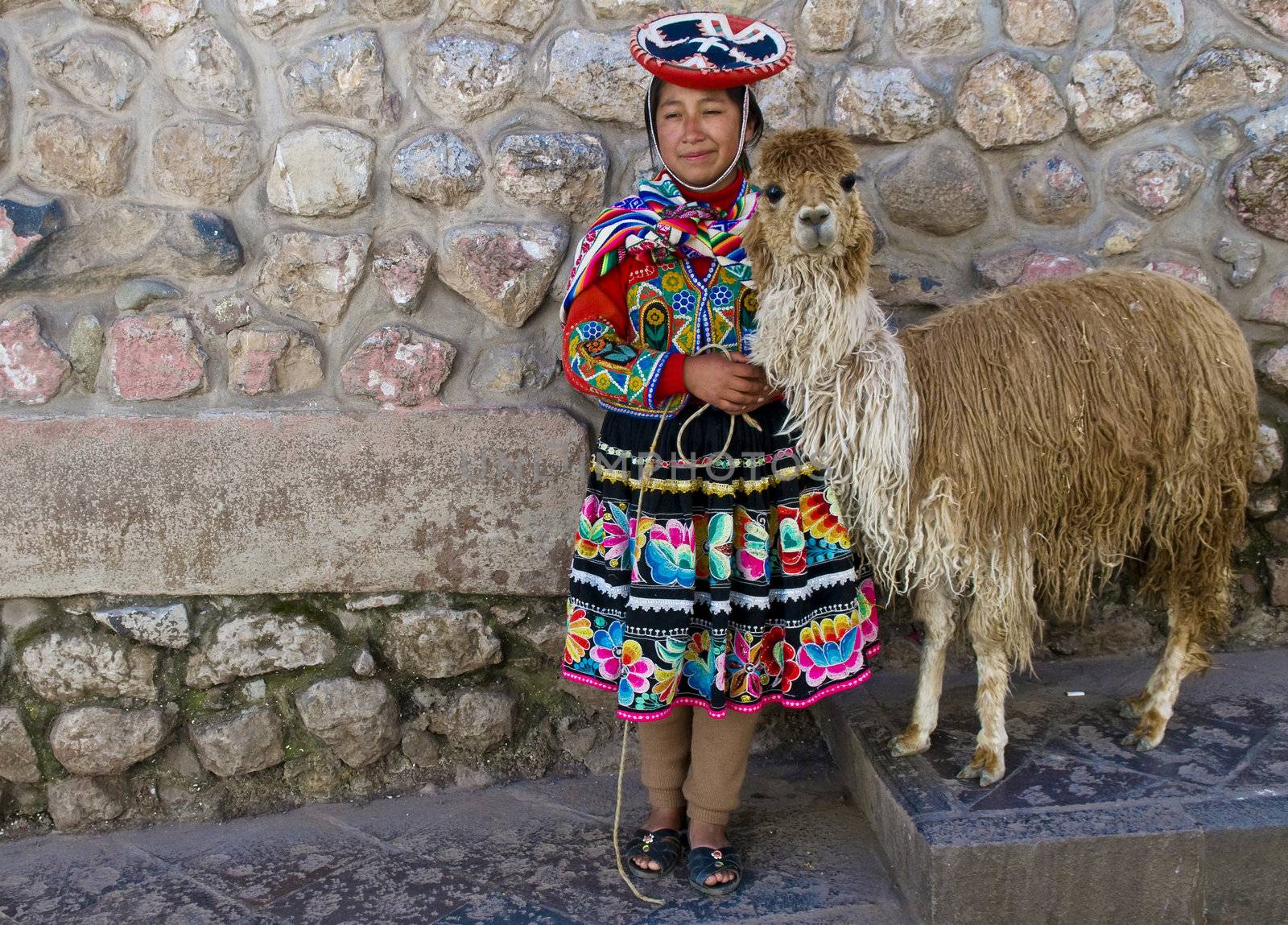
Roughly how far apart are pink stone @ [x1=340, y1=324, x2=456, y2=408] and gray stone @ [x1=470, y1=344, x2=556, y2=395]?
80 millimetres

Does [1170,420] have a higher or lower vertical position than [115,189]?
lower

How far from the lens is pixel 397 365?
242 centimetres

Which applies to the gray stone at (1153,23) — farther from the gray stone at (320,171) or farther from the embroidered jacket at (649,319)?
the gray stone at (320,171)

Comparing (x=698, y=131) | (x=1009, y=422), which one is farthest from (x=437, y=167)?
(x=1009, y=422)

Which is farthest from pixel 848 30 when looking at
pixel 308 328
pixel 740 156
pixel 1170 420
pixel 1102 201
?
pixel 308 328

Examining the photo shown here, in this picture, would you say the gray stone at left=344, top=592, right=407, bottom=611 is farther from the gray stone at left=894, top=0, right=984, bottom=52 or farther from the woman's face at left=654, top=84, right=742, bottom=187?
the gray stone at left=894, top=0, right=984, bottom=52

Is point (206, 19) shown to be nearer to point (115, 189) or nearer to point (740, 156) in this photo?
point (115, 189)

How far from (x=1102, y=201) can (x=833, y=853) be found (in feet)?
5.46

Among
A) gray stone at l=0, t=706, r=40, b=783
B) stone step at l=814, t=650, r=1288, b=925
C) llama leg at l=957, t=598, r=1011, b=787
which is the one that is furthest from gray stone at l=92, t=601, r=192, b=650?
llama leg at l=957, t=598, r=1011, b=787

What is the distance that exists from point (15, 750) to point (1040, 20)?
9.88ft

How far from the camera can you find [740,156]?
2061mm

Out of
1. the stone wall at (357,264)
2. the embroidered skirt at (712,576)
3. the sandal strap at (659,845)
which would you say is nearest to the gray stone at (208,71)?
the stone wall at (357,264)

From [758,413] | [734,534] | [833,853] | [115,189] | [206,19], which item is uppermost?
[206,19]

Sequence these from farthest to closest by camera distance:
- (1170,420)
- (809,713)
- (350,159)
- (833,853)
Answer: (809,713) → (350,159) → (833,853) → (1170,420)
